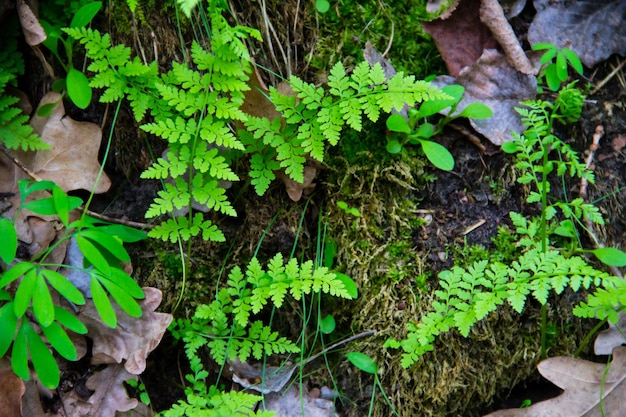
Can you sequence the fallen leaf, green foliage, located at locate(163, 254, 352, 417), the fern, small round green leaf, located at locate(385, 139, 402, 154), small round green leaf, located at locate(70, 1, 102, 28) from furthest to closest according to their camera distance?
1. the fallen leaf
2. small round green leaf, located at locate(385, 139, 402, 154)
3. small round green leaf, located at locate(70, 1, 102, 28)
4. green foliage, located at locate(163, 254, 352, 417)
5. the fern

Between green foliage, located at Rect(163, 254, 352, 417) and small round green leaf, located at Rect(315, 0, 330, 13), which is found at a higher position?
small round green leaf, located at Rect(315, 0, 330, 13)

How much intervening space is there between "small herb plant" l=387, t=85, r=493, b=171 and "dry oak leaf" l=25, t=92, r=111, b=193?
1.40 metres

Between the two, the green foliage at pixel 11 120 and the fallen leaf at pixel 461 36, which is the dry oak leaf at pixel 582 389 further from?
the green foliage at pixel 11 120

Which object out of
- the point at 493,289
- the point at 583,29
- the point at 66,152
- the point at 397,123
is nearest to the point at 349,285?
the point at 493,289

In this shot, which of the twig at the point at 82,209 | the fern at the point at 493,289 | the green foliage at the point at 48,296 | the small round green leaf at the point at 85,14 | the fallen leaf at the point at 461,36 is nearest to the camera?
the green foliage at the point at 48,296

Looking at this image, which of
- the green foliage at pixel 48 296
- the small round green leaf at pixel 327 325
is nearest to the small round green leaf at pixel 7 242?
the green foliage at pixel 48 296

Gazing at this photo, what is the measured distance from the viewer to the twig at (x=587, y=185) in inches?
110

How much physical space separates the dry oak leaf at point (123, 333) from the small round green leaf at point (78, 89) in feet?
3.02

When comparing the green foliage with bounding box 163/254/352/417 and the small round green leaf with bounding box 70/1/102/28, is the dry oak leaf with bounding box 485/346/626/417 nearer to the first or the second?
the green foliage with bounding box 163/254/352/417

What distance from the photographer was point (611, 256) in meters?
2.60

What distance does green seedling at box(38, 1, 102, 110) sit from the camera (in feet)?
8.33

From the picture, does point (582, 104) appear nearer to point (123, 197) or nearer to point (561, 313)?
point (561, 313)

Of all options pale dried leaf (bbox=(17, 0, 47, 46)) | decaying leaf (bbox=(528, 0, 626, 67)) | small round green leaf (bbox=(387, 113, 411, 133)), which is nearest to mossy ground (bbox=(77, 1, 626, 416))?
small round green leaf (bbox=(387, 113, 411, 133))

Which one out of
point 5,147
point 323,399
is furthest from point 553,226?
point 5,147
